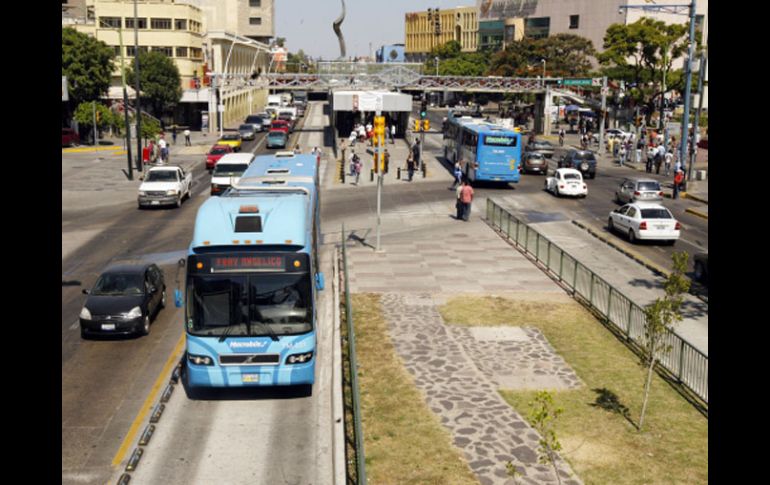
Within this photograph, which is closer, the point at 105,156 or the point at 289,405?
the point at 289,405

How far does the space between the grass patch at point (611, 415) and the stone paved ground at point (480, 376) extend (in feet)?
1.42

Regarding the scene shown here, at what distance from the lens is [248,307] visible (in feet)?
45.3

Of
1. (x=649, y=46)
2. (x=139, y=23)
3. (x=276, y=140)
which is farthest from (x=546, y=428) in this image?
(x=139, y=23)

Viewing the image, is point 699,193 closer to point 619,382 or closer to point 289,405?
point 619,382

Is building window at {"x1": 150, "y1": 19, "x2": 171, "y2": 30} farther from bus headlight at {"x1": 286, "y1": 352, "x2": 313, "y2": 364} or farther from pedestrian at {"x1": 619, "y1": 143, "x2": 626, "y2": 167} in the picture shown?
bus headlight at {"x1": 286, "y1": 352, "x2": 313, "y2": 364}

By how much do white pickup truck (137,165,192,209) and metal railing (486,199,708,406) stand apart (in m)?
15.9

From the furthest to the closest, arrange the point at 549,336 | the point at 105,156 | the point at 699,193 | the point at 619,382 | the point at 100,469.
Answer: the point at 105,156 → the point at 699,193 → the point at 549,336 → the point at 619,382 → the point at 100,469

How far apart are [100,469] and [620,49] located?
70.5 meters

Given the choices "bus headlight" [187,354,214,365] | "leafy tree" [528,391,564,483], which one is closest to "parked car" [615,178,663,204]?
"leafy tree" [528,391,564,483]

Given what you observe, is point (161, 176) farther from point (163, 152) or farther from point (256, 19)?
point (256, 19)

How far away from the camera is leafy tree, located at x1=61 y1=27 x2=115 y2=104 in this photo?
64.0m
